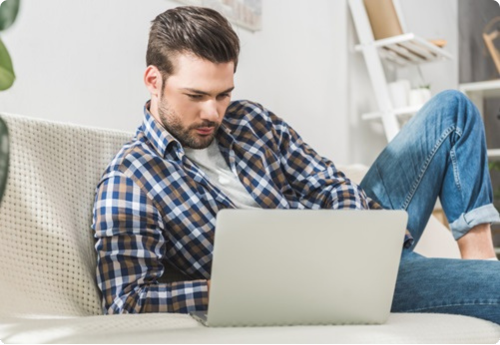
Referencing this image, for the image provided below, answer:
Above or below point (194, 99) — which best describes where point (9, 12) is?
above

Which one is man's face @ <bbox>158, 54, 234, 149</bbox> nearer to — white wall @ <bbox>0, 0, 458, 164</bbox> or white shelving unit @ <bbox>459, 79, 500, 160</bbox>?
white wall @ <bbox>0, 0, 458, 164</bbox>

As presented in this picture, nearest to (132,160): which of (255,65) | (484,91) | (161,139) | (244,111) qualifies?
(161,139)

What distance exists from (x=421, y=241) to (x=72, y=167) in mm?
1026

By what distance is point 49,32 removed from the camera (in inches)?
58.8

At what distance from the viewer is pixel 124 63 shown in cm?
171

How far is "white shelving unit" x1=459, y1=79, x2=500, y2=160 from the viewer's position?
3360mm

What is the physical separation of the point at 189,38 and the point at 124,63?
1.17 feet

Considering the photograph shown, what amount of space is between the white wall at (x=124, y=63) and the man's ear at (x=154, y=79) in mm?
203

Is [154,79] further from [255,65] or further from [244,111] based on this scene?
[255,65]

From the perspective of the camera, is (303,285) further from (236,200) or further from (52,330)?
(236,200)

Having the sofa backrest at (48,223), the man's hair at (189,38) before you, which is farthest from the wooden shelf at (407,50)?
the sofa backrest at (48,223)

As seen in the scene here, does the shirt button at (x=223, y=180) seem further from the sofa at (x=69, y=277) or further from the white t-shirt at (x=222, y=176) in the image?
the sofa at (x=69, y=277)

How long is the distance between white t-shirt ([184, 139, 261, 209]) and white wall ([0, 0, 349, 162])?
0.30 metres

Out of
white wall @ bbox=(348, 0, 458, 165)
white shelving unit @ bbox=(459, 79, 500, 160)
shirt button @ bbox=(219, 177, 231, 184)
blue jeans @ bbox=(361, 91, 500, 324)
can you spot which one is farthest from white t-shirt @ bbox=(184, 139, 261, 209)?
white shelving unit @ bbox=(459, 79, 500, 160)
